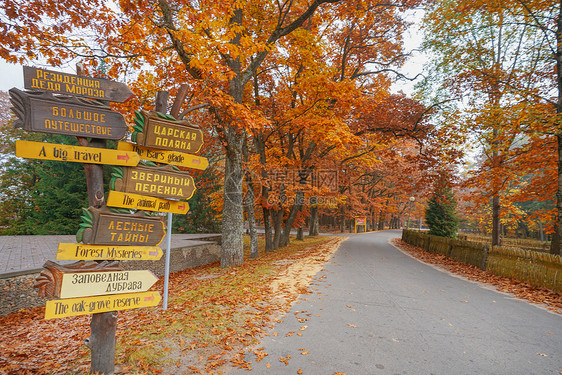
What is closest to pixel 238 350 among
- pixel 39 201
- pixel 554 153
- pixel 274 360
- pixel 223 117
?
pixel 274 360

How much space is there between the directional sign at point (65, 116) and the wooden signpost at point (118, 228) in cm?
82

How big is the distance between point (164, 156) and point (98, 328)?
193cm

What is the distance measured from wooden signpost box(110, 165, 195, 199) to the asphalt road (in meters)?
2.17

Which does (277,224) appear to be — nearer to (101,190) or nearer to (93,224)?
(101,190)

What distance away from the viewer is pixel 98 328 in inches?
107

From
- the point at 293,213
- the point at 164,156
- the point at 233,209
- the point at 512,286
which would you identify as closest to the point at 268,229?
the point at 293,213

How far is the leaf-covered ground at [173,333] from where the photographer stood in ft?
10.0

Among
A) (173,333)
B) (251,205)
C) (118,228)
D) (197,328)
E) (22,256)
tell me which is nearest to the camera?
(118,228)

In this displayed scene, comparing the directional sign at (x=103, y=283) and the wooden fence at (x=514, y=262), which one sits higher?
the directional sign at (x=103, y=283)

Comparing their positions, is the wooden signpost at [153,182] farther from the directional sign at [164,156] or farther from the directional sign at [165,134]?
the directional sign at [165,134]

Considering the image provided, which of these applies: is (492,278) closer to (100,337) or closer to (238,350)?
(238,350)

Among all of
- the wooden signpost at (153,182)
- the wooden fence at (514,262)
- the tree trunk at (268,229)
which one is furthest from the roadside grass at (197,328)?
the tree trunk at (268,229)

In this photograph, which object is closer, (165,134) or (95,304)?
(95,304)

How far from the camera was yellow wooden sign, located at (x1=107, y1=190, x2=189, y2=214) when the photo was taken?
268cm
